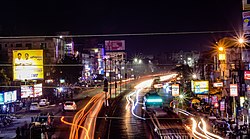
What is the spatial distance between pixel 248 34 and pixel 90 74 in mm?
71322

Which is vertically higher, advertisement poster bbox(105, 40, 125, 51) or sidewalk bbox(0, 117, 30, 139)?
advertisement poster bbox(105, 40, 125, 51)

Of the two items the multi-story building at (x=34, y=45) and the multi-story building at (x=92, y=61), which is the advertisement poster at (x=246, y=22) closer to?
the multi-story building at (x=34, y=45)

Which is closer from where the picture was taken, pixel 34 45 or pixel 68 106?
pixel 68 106

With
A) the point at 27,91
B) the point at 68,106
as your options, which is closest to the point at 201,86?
the point at 68,106

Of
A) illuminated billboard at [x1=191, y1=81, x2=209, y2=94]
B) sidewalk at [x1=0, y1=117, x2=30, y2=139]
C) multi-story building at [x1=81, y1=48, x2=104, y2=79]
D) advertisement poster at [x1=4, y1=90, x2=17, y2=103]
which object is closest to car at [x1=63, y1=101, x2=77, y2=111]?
advertisement poster at [x1=4, y1=90, x2=17, y2=103]

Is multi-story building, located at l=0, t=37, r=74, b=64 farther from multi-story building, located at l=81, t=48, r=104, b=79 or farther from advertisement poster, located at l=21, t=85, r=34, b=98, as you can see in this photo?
advertisement poster, located at l=21, t=85, r=34, b=98

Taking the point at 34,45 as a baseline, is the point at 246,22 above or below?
below

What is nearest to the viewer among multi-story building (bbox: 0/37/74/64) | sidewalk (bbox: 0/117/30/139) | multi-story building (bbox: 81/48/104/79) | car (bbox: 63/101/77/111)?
sidewalk (bbox: 0/117/30/139)

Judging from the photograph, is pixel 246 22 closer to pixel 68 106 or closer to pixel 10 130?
pixel 10 130

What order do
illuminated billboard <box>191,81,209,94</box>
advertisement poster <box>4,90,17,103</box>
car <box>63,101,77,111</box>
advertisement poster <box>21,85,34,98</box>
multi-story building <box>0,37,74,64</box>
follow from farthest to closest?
multi-story building <box>0,37,74,64</box> → car <box>63,101,77,111</box> → advertisement poster <box>21,85,34,98</box> → illuminated billboard <box>191,81,209,94</box> → advertisement poster <box>4,90,17,103</box>

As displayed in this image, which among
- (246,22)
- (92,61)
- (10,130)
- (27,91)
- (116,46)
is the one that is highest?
(116,46)

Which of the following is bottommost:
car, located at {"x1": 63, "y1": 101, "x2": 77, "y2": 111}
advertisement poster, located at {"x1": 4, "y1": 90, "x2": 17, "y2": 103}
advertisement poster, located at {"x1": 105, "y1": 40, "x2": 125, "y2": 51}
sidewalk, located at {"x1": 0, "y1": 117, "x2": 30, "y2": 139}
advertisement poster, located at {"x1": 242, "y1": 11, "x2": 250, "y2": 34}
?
sidewalk, located at {"x1": 0, "y1": 117, "x2": 30, "y2": 139}

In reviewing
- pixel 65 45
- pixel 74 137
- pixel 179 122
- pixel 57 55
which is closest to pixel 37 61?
pixel 74 137

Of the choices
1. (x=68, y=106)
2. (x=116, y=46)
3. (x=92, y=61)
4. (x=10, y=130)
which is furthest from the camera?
(x=92, y=61)
